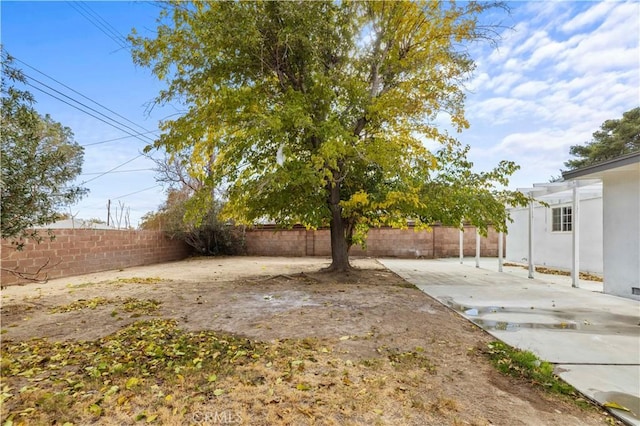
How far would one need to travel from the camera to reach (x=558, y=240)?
1141 centimetres

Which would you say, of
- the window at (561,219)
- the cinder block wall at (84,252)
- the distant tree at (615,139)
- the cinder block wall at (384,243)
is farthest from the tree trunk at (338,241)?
the distant tree at (615,139)

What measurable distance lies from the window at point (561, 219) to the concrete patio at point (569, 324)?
3.02m

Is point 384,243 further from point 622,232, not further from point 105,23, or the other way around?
point 105,23

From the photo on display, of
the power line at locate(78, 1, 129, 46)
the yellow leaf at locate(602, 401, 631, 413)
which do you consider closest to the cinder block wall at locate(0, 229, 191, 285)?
the power line at locate(78, 1, 129, 46)

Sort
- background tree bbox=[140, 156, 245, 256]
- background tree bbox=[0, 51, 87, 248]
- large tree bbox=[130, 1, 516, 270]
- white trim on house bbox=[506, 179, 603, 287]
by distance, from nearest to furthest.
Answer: background tree bbox=[0, 51, 87, 248], large tree bbox=[130, 1, 516, 270], white trim on house bbox=[506, 179, 603, 287], background tree bbox=[140, 156, 245, 256]

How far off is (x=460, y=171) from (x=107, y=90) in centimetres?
1207

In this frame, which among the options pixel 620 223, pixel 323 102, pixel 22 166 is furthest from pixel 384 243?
pixel 22 166

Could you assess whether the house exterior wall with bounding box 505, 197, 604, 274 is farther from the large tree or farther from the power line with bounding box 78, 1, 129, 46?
the power line with bounding box 78, 1, 129, 46

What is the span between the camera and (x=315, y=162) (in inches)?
278

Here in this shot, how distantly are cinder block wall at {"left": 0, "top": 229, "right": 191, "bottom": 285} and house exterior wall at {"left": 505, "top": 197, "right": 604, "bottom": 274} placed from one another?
13.5 metres

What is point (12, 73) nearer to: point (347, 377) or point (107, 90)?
point (347, 377)

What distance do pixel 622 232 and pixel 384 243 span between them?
10767mm

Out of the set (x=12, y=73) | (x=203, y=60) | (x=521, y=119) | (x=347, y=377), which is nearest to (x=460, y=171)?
(x=521, y=119)

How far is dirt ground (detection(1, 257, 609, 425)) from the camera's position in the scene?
2439mm
